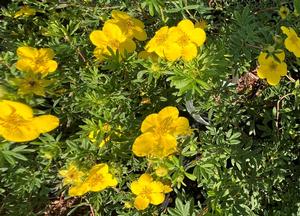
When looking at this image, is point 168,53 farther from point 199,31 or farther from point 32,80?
point 32,80

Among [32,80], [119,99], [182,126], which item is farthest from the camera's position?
[119,99]

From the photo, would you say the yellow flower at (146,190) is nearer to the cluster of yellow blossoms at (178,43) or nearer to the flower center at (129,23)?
the cluster of yellow blossoms at (178,43)

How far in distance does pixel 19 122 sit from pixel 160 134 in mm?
618

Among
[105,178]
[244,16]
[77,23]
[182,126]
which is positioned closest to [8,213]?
[105,178]

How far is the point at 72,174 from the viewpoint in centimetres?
217

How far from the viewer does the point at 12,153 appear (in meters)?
1.99

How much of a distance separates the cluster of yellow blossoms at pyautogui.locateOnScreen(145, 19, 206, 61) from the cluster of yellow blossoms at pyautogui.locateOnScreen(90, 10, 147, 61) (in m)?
0.17

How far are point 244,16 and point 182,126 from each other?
2.35ft

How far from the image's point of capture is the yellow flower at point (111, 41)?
2381mm

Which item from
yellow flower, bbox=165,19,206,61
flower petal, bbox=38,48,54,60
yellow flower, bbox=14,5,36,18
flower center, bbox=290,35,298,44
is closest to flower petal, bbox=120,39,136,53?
yellow flower, bbox=165,19,206,61

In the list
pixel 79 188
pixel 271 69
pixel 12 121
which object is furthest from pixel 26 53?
pixel 271 69

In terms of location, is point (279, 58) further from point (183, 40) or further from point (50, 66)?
point (50, 66)

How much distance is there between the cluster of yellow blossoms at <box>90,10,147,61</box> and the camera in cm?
238

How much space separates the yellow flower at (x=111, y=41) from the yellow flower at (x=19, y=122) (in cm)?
60
